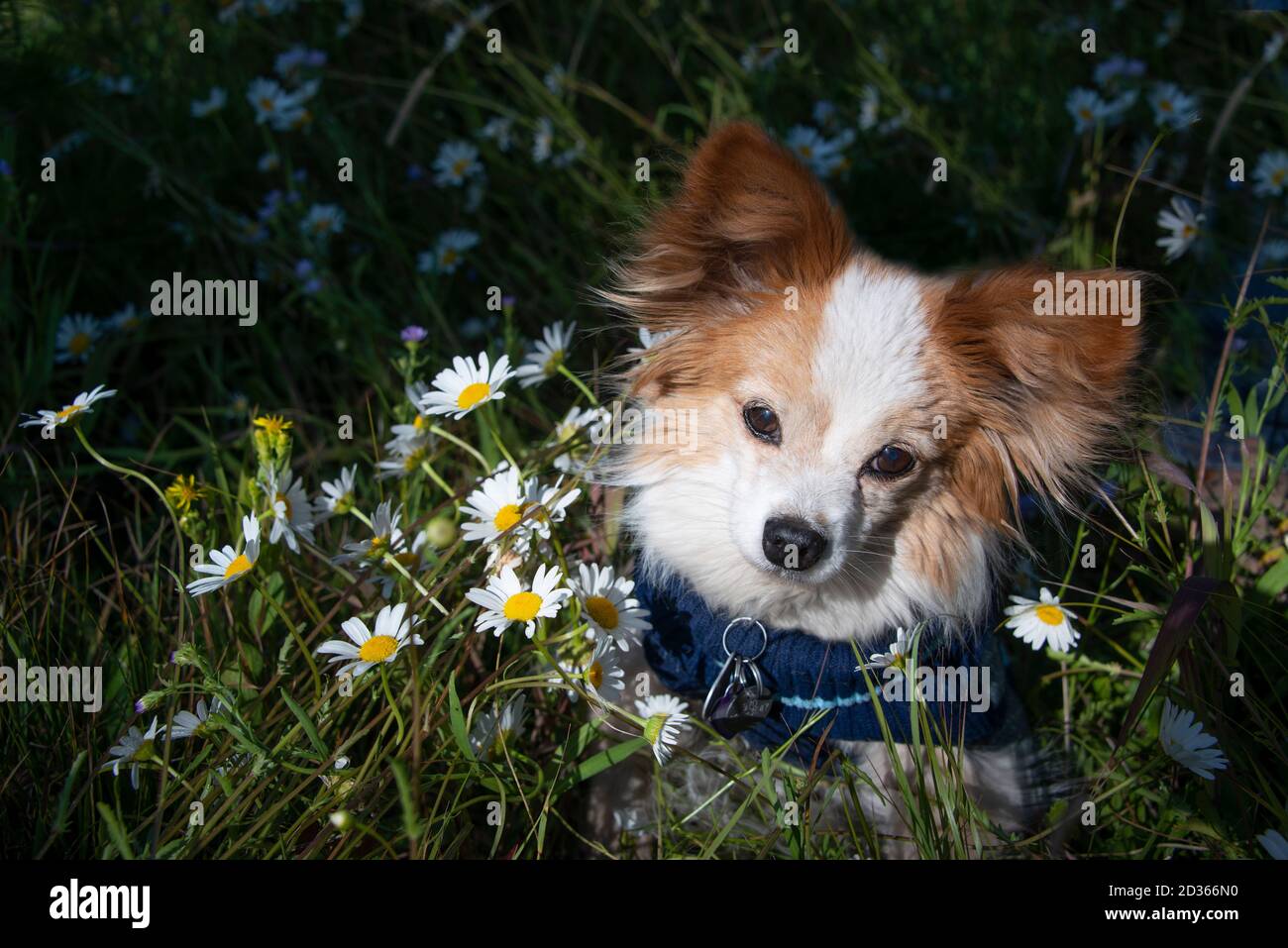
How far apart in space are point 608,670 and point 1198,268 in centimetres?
268

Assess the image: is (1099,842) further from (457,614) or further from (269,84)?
(269,84)

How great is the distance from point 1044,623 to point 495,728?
102 cm

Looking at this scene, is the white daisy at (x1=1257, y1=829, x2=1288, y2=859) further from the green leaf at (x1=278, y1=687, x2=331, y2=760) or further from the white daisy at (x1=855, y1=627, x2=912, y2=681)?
the green leaf at (x1=278, y1=687, x2=331, y2=760)

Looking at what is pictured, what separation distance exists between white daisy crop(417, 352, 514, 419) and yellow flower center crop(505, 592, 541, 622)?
1.40 feet

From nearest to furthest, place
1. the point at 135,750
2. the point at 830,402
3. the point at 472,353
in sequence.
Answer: the point at 135,750 < the point at 830,402 < the point at 472,353

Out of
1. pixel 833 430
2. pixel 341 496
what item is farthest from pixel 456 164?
pixel 833 430

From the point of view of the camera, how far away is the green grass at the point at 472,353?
1.87m

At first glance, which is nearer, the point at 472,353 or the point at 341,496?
the point at 341,496

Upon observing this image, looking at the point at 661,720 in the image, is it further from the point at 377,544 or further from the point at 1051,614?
the point at 1051,614

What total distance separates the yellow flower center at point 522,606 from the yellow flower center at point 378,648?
21cm

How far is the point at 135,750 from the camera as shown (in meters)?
1.72

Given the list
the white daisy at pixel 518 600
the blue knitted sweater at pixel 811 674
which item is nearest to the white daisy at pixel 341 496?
the white daisy at pixel 518 600

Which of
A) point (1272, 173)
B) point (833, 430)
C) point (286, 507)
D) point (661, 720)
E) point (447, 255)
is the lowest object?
point (661, 720)
